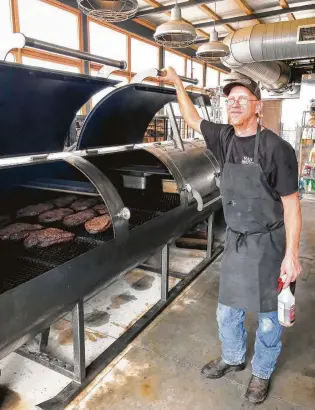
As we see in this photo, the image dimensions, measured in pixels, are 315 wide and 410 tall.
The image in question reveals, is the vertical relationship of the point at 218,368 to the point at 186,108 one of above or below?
below

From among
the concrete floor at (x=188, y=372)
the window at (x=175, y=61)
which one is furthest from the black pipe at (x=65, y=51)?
the window at (x=175, y=61)

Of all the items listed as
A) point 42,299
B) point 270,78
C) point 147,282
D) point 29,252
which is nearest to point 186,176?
point 147,282

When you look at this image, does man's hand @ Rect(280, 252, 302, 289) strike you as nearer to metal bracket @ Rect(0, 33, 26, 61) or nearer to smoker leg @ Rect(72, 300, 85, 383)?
smoker leg @ Rect(72, 300, 85, 383)

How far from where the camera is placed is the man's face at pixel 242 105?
165cm

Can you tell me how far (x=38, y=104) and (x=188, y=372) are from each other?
2.00 meters

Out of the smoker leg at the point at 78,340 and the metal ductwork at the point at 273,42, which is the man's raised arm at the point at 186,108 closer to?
the smoker leg at the point at 78,340

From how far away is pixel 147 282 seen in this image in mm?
3172

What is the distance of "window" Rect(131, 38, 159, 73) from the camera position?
880cm

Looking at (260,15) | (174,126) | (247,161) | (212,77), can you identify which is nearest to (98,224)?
(247,161)

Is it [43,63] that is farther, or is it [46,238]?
[43,63]

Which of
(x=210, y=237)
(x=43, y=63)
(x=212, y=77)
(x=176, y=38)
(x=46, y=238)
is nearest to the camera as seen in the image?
(x=46, y=238)

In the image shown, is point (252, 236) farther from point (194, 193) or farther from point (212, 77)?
point (212, 77)

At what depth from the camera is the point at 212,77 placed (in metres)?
13.8

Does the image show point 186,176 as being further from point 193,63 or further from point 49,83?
point 193,63
